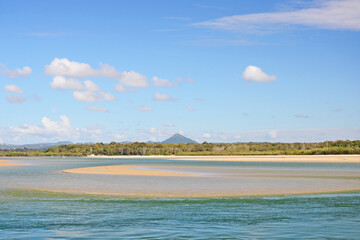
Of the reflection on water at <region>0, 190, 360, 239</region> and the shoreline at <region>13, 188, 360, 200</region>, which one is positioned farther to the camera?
the shoreline at <region>13, 188, 360, 200</region>

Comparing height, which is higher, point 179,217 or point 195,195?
point 195,195

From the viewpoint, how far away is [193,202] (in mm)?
23391

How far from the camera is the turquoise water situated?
15183 mm

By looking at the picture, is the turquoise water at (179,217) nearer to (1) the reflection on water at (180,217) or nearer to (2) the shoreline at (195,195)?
(1) the reflection on water at (180,217)

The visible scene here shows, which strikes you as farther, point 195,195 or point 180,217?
point 195,195

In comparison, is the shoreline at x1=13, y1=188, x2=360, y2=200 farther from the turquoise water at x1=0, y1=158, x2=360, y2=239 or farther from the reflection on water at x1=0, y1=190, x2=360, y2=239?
the reflection on water at x1=0, y1=190, x2=360, y2=239

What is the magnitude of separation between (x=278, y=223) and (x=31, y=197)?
15193 mm

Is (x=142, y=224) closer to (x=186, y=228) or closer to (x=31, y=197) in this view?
(x=186, y=228)

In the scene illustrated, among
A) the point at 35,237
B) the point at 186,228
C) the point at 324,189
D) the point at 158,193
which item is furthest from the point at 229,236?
the point at 324,189

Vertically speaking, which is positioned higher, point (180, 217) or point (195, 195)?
point (195, 195)

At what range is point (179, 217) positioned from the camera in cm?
1859

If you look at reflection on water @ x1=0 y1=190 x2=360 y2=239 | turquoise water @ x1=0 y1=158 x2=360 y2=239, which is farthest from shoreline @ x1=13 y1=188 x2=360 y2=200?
reflection on water @ x1=0 y1=190 x2=360 y2=239

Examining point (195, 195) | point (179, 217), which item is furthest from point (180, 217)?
point (195, 195)

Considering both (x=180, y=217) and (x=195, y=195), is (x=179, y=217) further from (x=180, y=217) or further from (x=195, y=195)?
(x=195, y=195)
